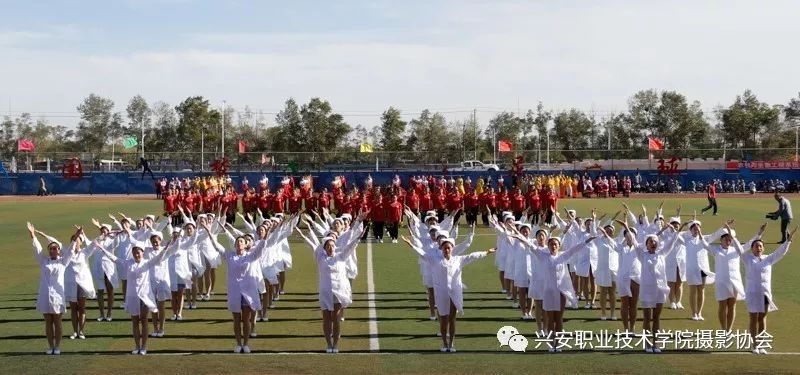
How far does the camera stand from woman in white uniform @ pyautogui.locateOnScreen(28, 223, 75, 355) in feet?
44.6

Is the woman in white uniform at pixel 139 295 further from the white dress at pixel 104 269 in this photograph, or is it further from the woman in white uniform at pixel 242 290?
the white dress at pixel 104 269

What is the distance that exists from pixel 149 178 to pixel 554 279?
57.0 meters

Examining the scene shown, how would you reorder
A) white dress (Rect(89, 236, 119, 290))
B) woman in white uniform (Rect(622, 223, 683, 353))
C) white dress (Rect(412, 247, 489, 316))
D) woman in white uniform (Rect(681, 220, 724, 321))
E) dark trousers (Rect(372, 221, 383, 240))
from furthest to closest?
dark trousers (Rect(372, 221, 383, 240)) < white dress (Rect(89, 236, 119, 290)) < woman in white uniform (Rect(681, 220, 724, 321)) < woman in white uniform (Rect(622, 223, 683, 353)) < white dress (Rect(412, 247, 489, 316))

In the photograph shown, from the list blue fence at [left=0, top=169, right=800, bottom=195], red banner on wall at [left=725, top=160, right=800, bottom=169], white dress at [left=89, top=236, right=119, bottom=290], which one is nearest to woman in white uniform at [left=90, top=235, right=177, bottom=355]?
white dress at [left=89, top=236, right=119, bottom=290]

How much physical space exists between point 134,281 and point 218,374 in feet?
7.90

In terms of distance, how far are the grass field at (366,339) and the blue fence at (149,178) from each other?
41237 millimetres

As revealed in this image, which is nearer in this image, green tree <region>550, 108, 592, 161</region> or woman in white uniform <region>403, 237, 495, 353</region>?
woman in white uniform <region>403, 237, 495, 353</region>

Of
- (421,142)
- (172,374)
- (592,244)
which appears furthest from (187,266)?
(421,142)

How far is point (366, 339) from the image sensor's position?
14.8 metres

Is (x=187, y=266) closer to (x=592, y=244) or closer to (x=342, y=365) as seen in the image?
(x=342, y=365)

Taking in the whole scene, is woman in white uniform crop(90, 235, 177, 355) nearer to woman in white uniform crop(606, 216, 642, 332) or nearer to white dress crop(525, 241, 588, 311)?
white dress crop(525, 241, 588, 311)

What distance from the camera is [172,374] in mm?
12227

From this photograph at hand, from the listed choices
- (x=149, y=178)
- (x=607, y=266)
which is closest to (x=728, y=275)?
(x=607, y=266)

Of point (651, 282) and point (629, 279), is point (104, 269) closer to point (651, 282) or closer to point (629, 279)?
point (629, 279)
